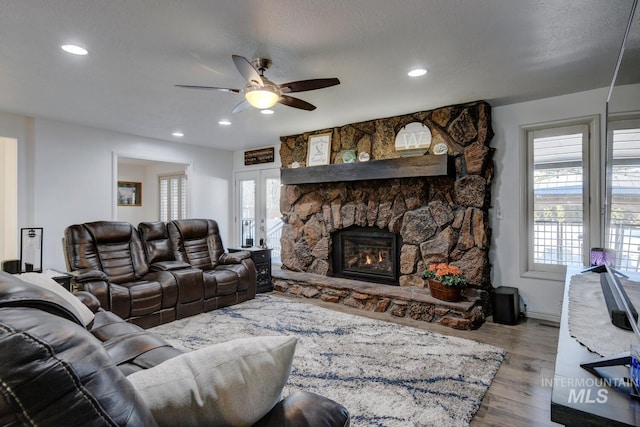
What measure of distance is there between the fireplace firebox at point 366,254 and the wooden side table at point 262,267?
103cm

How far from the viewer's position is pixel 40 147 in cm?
445

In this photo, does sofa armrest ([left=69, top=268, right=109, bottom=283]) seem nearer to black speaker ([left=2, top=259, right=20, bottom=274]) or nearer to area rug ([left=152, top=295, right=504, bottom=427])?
black speaker ([left=2, top=259, right=20, bottom=274])

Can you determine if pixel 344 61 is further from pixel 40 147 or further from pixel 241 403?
pixel 40 147

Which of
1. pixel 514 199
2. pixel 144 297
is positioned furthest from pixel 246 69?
pixel 514 199

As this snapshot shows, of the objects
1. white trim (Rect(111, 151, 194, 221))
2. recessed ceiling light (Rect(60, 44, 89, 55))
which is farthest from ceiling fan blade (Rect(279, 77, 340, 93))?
white trim (Rect(111, 151, 194, 221))

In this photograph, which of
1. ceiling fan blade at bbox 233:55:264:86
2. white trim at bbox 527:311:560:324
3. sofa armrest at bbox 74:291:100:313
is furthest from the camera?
white trim at bbox 527:311:560:324

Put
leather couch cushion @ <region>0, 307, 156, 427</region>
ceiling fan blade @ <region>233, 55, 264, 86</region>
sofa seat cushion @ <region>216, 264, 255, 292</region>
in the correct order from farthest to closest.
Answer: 1. sofa seat cushion @ <region>216, 264, 255, 292</region>
2. ceiling fan blade @ <region>233, 55, 264, 86</region>
3. leather couch cushion @ <region>0, 307, 156, 427</region>

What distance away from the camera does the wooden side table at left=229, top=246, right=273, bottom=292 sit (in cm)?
508

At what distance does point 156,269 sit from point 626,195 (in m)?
4.27

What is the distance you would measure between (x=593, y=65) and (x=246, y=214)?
18.6 feet

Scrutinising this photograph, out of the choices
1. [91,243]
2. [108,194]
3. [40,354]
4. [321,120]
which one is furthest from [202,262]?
[40,354]

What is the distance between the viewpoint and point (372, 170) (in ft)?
14.7

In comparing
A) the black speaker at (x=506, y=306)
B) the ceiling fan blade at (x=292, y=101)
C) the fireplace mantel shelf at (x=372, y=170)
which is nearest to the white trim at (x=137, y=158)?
the fireplace mantel shelf at (x=372, y=170)

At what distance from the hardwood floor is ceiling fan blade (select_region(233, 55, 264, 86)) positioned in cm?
269
